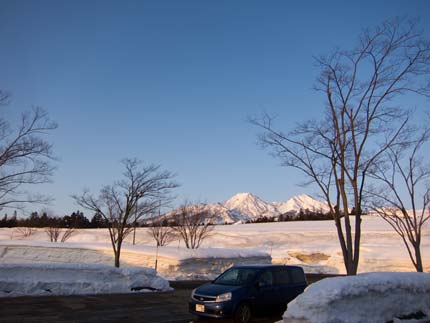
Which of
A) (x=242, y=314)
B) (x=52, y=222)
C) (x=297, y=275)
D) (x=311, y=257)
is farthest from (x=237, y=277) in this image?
(x=52, y=222)

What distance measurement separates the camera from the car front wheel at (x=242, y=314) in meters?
9.61

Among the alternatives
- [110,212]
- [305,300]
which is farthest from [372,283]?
[110,212]

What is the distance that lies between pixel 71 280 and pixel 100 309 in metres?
4.59

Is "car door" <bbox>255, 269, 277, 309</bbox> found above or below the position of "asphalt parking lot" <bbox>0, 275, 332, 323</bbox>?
above

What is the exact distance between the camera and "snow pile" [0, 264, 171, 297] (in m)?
14.6

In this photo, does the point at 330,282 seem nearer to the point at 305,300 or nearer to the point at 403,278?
the point at 305,300

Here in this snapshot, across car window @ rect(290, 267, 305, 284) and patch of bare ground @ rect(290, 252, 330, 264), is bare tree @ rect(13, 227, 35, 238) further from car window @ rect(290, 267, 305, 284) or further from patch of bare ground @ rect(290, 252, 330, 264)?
car window @ rect(290, 267, 305, 284)

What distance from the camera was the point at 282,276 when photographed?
1144 centimetres

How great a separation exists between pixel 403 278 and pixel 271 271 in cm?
345

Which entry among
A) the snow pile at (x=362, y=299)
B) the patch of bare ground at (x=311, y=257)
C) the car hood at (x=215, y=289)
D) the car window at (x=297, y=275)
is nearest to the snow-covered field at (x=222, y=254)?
the patch of bare ground at (x=311, y=257)

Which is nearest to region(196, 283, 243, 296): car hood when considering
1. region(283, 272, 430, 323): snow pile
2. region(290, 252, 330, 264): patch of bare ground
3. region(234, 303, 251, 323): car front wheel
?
region(234, 303, 251, 323): car front wheel

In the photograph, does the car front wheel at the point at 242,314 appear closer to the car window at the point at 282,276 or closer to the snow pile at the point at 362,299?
the car window at the point at 282,276

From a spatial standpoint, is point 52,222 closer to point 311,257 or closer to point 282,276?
point 311,257

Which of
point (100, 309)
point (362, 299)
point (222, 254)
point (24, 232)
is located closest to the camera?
point (362, 299)
